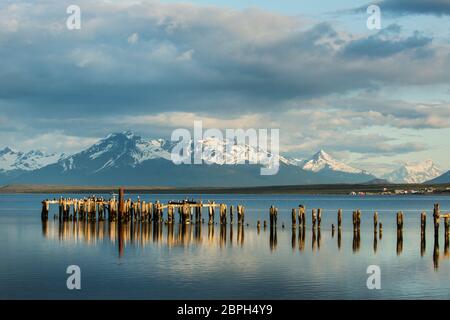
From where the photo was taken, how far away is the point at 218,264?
43.6 metres

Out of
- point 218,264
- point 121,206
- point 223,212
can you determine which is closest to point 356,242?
point 218,264

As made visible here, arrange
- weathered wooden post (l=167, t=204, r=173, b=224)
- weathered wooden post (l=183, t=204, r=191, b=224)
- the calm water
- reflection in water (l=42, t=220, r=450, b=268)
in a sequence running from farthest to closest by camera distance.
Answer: weathered wooden post (l=183, t=204, r=191, b=224) → weathered wooden post (l=167, t=204, r=173, b=224) → reflection in water (l=42, t=220, r=450, b=268) → the calm water

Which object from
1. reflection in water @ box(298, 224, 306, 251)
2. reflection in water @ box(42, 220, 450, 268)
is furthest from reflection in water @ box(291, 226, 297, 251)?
reflection in water @ box(298, 224, 306, 251)

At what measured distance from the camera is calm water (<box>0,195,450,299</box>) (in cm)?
3419

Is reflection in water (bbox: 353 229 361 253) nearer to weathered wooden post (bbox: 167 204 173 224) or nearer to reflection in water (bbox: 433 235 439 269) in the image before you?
reflection in water (bbox: 433 235 439 269)

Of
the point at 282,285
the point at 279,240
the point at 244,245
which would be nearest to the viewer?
the point at 282,285

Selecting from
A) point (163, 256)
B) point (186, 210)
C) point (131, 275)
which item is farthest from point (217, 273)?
point (186, 210)

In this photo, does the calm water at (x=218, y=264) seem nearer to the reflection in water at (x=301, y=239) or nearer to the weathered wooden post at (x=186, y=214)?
the reflection in water at (x=301, y=239)

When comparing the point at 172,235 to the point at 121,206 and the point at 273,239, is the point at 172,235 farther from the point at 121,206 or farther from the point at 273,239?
the point at 121,206

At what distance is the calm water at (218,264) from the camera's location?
34188 millimetres
